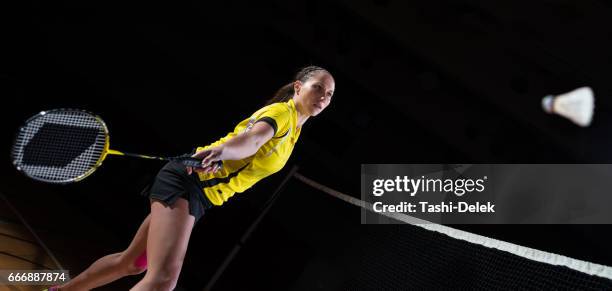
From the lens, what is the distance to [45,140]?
2410 mm

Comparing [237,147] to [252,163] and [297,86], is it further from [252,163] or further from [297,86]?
[297,86]

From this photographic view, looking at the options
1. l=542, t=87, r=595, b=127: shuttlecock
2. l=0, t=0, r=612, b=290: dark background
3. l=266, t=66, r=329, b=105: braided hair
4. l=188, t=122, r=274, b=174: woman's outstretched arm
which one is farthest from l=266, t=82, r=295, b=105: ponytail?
l=542, t=87, r=595, b=127: shuttlecock

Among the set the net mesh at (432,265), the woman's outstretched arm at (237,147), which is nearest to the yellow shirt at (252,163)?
the woman's outstretched arm at (237,147)

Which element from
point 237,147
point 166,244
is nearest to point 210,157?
point 237,147

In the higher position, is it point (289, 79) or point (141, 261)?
point (289, 79)

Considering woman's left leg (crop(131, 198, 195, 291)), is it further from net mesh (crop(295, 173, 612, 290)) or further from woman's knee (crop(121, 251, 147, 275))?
net mesh (crop(295, 173, 612, 290))

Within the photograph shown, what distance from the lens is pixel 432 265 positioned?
336 cm

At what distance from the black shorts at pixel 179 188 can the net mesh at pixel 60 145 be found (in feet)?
1.65

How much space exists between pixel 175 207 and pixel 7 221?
1.86 metres

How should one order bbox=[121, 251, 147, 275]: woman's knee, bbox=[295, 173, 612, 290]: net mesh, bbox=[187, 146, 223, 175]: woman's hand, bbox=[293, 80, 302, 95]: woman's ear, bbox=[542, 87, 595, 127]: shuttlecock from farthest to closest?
1. bbox=[542, 87, 595, 127]: shuttlecock
2. bbox=[295, 173, 612, 290]: net mesh
3. bbox=[293, 80, 302, 95]: woman's ear
4. bbox=[121, 251, 147, 275]: woman's knee
5. bbox=[187, 146, 223, 175]: woman's hand

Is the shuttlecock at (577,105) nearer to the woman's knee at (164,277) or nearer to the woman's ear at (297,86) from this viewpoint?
the woman's ear at (297,86)

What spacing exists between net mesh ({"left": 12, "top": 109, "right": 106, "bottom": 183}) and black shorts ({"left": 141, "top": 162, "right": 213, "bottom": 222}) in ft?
1.65

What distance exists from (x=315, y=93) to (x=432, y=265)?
200 centimetres

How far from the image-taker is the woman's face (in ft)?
6.91
